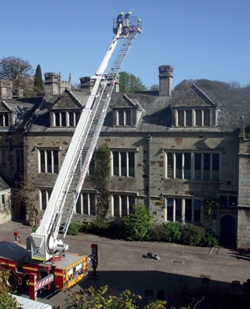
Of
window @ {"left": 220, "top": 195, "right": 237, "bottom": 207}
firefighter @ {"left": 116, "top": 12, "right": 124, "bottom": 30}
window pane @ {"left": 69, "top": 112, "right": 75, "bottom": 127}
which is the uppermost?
firefighter @ {"left": 116, "top": 12, "right": 124, "bottom": 30}

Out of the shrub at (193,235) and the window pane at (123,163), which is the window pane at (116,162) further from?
the shrub at (193,235)

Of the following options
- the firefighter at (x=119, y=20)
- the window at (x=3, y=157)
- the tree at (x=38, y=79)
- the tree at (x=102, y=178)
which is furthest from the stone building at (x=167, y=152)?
the tree at (x=38, y=79)

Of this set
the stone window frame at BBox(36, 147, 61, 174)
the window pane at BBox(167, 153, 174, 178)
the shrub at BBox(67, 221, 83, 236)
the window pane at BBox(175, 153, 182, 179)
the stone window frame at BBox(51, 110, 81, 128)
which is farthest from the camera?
the stone window frame at BBox(36, 147, 61, 174)

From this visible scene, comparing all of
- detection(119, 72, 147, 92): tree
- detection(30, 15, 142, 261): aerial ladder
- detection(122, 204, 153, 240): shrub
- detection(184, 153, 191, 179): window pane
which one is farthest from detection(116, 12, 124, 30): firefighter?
detection(119, 72, 147, 92): tree

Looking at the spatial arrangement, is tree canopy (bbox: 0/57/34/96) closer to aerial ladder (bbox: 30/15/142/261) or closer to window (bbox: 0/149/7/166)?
window (bbox: 0/149/7/166)

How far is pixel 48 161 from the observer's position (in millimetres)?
30812

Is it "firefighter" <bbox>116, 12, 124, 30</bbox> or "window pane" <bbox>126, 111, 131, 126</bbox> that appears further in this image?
"window pane" <bbox>126, 111, 131, 126</bbox>

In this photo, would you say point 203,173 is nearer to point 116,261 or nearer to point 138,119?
point 138,119

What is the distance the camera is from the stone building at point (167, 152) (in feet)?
84.5

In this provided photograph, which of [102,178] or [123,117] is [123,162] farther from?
[123,117]

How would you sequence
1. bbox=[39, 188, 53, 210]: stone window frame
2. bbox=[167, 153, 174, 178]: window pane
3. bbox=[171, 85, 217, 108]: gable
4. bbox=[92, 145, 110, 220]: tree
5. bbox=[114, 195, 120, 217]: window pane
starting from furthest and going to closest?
bbox=[39, 188, 53, 210]: stone window frame < bbox=[114, 195, 120, 217]: window pane < bbox=[92, 145, 110, 220]: tree < bbox=[167, 153, 174, 178]: window pane < bbox=[171, 85, 217, 108]: gable

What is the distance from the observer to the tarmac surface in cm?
1797

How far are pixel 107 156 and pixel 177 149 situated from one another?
525 cm

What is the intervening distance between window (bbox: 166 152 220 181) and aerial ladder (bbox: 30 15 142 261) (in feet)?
25.4
